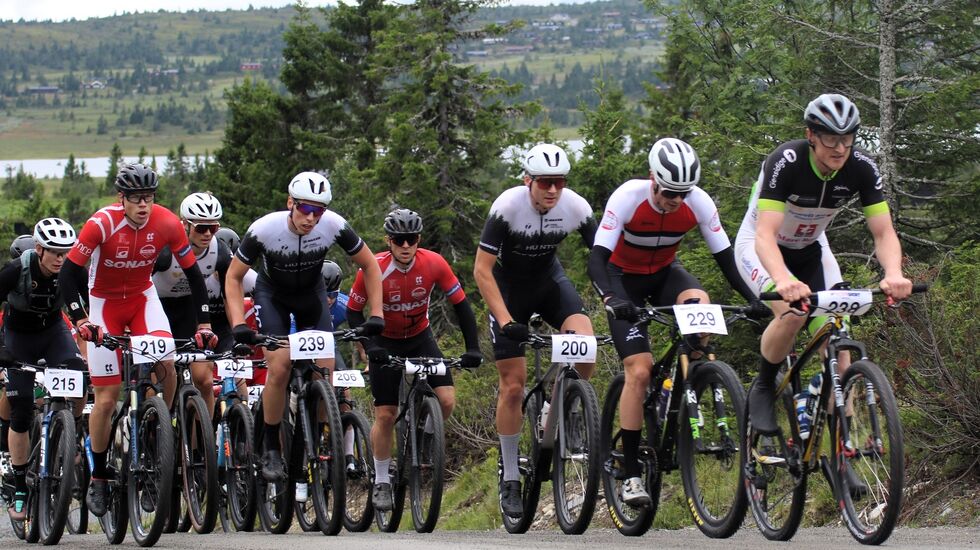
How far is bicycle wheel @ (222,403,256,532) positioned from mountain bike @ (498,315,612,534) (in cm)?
232

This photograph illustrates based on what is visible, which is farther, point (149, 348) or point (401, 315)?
point (401, 315)

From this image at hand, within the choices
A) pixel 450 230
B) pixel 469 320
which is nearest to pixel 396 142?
pixel 450 230

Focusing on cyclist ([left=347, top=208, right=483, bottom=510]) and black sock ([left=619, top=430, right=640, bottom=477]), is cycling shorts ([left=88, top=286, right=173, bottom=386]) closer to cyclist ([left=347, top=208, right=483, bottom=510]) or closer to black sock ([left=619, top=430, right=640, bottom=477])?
cyclist ([left=347, top=208, right=483, bottom=510])

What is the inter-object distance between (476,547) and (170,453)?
302 cm

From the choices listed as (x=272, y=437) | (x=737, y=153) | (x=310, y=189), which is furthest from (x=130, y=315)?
(x=737, y=153)

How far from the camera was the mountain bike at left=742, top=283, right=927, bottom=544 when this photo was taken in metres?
7.37

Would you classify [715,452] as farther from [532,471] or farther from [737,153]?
[737,153]

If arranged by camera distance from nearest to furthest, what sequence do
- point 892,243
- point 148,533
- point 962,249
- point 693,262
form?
point 892,243
point 148,533
point 962,249
point 693,262

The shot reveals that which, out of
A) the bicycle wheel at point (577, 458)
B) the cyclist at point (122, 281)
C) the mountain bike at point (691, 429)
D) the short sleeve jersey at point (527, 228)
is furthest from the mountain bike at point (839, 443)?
the cyclist at point (122, 281)

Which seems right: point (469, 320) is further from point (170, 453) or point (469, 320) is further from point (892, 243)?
point (892, 243)

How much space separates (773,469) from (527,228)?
2.93 meters

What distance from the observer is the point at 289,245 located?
36.7 feet

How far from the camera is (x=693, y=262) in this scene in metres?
18.5

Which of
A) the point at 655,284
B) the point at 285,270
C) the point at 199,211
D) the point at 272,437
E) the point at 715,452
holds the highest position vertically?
the point at 199,211
